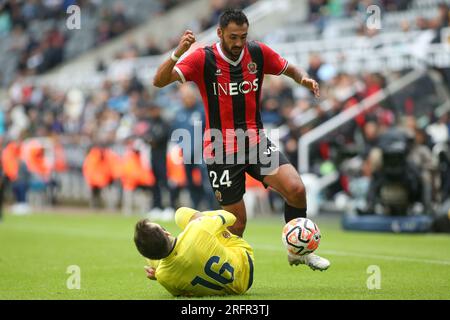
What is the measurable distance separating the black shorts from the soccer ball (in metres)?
0.70

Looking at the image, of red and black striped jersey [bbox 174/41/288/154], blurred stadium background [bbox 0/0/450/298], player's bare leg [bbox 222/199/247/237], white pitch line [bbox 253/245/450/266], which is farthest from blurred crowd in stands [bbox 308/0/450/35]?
player's bare leg [bbox 222/199/247/237]

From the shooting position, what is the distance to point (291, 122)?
19812mm

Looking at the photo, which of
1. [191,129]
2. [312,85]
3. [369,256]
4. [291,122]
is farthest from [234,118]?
[291,122]

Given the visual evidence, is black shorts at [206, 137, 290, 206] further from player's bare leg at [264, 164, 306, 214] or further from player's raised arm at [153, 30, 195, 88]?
player's raised arm at [153, 30, 195, 88]

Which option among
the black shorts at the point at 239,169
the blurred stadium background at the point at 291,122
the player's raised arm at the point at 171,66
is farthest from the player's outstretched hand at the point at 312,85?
the blurred stadium background at the point at 291,122

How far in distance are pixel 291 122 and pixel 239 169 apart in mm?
11187

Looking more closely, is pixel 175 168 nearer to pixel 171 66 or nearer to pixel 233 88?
pixel 233 88

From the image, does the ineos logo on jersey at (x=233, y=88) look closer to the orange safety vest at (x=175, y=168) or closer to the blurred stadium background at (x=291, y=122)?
the blurred stadium background at (x=291, y=122)

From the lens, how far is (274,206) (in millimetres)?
20562

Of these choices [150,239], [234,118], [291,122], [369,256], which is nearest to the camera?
[150,239]

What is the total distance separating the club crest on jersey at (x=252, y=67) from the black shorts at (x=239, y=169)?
666 millimetres

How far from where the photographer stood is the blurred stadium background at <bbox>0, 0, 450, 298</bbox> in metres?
16.1
